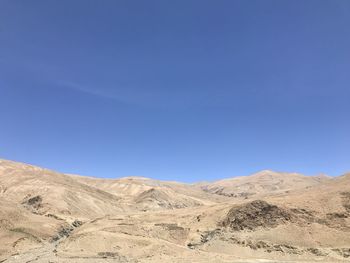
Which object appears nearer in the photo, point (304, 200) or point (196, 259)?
point (196, 259)

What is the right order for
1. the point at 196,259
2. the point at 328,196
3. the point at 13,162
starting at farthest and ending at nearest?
the point at 13,162 < the point at 328,196 < the point at 196,259

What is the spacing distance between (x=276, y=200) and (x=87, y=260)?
2174 cm

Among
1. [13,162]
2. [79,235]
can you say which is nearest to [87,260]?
[79,235]

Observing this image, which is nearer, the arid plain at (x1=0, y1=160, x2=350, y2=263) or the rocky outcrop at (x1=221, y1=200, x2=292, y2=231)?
the arid plain at (x1=0, y1=160, x2=350, y2=263)

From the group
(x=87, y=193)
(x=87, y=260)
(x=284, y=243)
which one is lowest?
(x=87, y=260)

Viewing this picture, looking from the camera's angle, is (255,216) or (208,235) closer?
(255,216)

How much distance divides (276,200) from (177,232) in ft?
38.9

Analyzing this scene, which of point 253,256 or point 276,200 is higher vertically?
point 276,200

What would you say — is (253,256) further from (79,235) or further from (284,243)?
(79,235)

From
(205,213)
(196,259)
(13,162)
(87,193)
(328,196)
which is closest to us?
(196,259)

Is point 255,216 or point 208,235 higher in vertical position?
point 255,216

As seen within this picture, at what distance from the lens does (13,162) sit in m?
140

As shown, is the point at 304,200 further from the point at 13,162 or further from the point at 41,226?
the point at 13,162

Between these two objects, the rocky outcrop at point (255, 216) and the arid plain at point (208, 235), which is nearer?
the arid plain at point (208, 235)
